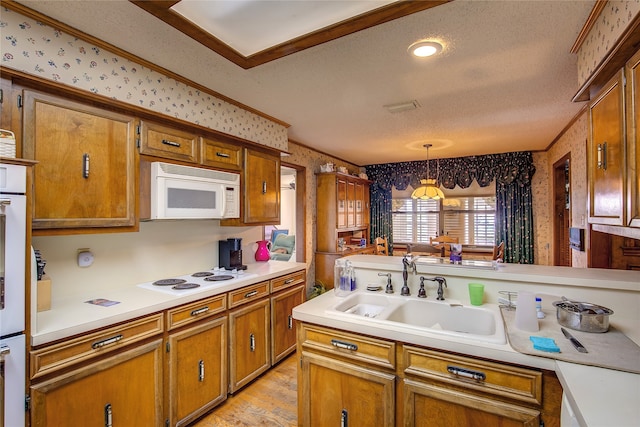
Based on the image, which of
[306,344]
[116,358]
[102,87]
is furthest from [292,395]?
[102,87]

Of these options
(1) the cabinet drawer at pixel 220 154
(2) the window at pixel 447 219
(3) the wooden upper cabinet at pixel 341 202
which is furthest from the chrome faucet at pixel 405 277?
(2) the window at pixel 447 219

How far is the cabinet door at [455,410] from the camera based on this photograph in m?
1.25

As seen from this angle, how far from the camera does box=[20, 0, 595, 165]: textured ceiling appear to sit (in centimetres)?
161

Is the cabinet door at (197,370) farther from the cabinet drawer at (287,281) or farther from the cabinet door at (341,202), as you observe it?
the cabinet door at (341,202)

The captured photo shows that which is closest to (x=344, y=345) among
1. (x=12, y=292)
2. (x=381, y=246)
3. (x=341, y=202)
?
(x=12, y=292)

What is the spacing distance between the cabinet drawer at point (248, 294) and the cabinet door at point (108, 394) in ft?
2.02

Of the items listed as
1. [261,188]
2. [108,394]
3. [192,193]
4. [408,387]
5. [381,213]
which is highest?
[261,188]

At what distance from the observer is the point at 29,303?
4.42 ft

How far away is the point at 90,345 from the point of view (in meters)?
1.56

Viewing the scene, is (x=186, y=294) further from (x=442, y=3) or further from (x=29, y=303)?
(x=442, y=3)

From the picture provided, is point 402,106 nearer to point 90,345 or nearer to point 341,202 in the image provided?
point 341,202

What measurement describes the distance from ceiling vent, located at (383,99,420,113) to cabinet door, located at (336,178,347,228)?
80.7 inches

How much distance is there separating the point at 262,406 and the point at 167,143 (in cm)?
206

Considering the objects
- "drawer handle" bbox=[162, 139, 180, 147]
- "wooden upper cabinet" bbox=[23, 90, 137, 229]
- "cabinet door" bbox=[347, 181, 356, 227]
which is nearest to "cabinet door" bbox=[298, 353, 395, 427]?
"wooden upper cabinet" bbox=[23, 90, 137, 229]
